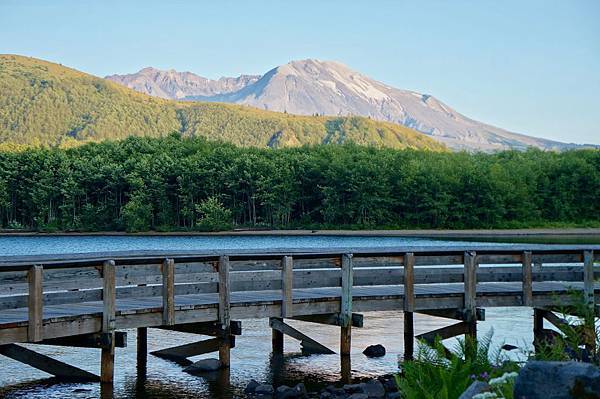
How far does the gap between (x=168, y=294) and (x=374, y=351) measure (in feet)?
19.9

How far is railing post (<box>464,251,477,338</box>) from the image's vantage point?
18.4m

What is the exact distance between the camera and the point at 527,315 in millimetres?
26828

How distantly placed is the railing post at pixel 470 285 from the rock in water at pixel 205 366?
5.25m

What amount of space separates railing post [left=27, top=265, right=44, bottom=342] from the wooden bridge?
2cm

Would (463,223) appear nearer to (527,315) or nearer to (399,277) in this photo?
(527,315)

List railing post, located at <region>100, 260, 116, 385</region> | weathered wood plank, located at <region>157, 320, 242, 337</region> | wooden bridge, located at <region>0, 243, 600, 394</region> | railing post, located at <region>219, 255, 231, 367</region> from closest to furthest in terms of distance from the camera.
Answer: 1. wooden bridge, located at <region>0, 243, 600, 394</region>
2. railing post, located at <region>100, 260, 116, 385</region>
3. railing post, located at <region>219, 255, 231, 367</region>
4. weathered wood plank, located at <region>157, 320, 242, 337</region>

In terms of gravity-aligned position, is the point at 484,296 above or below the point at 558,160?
below

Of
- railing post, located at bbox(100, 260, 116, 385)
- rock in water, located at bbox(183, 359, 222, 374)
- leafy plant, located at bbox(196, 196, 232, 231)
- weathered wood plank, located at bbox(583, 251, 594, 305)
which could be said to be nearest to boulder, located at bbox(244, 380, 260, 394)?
rock in water, located at bbox(183, 359, 222, 374)

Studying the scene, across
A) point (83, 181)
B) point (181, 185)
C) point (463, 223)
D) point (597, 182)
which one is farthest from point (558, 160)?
point (83, 181)

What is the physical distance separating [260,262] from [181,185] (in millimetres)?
84435

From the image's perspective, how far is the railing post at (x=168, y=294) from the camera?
1584 centimetres

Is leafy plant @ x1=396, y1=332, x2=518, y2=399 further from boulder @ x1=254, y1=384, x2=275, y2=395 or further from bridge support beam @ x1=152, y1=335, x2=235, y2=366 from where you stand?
bridge support beam @ x1=152, y1=335, x2=235, y2=366

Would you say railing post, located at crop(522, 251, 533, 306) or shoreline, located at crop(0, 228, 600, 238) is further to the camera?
shoreline, located at crop(0, 228, 600, 238)

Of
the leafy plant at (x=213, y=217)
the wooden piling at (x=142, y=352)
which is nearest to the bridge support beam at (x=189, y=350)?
the wooden piling at (x=142, y=352)
